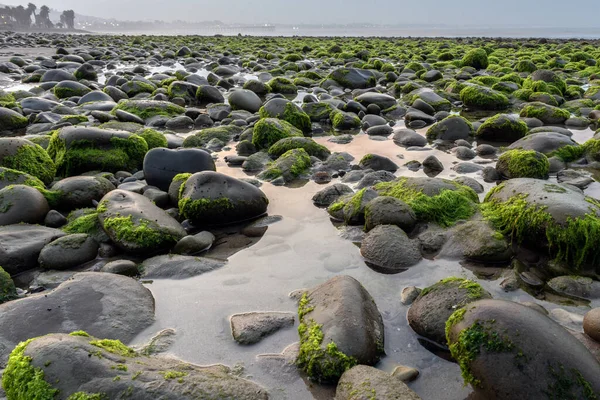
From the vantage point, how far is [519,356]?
7.38 feet

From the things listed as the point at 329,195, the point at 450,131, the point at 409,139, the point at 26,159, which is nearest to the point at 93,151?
the point at 26,159

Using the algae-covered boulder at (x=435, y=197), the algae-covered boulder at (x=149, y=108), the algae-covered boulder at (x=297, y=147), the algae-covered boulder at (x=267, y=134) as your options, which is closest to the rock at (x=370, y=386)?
the algae-covered boulder at (x=435, y=197)

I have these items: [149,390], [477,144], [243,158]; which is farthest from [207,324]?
[477,144]

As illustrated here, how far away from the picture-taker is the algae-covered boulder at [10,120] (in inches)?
326

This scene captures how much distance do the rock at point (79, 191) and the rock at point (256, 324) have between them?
2718mm

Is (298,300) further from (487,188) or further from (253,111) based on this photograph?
(253,111)

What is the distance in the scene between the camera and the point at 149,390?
2182 millimetres

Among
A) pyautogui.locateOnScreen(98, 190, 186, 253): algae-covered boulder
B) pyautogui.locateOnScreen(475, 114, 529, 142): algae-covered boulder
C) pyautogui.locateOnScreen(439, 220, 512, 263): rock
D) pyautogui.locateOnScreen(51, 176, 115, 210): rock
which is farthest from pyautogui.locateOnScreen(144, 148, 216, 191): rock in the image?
pyautogui.locateOnScreen(475, 114, 529, 142): algae-covered boulder

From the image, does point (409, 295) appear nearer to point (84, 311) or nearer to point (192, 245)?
point (192, 245)

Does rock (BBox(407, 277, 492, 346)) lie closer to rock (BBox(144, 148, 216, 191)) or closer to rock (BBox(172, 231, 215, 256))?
rock (BBox(172, 231, 215, 256))

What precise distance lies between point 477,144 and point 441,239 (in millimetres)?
4002

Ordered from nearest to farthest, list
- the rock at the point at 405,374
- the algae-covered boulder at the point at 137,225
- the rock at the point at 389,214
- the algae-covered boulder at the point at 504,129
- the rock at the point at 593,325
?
1. the rock at the point at 405,374
2. the rock at the point at 593,325
3. the algae-covered boulder at the point at 137,225
4. the rock at the point at 389,214
5. the algae-covered boulder at the point at 504,129

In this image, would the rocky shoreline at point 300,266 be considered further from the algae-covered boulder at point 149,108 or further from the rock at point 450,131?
the algae-covered boulder at point 149,108

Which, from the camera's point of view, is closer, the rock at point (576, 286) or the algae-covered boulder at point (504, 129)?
the rock at point (576, 286)
